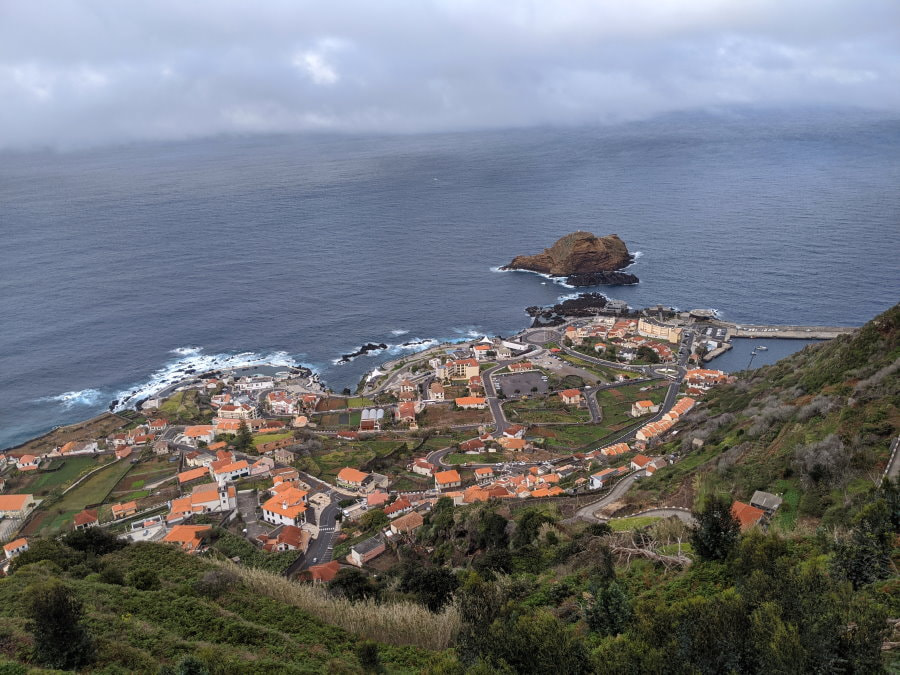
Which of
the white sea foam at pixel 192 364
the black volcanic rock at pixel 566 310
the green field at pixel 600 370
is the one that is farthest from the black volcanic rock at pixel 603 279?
the white sea foam at pixel 192 364

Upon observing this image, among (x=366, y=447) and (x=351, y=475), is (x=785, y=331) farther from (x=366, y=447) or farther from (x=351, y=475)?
(x=351, y=475)

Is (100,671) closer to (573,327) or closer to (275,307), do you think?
(573,327)

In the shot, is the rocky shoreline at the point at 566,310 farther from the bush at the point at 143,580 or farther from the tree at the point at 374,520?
the bush at the point at 143,580

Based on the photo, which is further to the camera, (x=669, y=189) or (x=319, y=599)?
(x=669, y=189)

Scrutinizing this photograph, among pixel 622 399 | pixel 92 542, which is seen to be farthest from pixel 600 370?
pixel 92 542

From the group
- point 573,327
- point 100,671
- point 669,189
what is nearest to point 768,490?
point 100,671

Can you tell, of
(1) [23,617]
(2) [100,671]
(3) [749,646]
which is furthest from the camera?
(1) [23,617]
